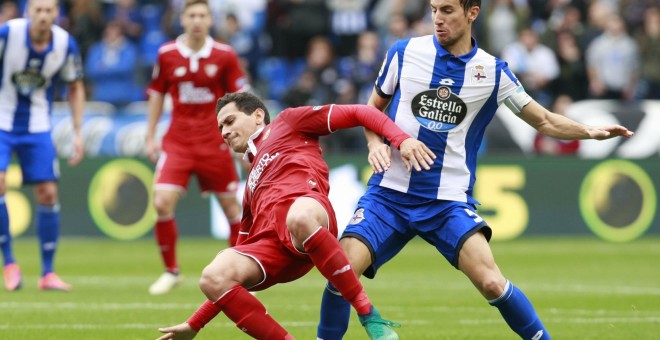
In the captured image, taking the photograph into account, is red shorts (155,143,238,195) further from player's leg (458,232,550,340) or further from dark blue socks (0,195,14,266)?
player's leg (458,232,550,340)

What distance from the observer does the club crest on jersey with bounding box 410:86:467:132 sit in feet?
24.0

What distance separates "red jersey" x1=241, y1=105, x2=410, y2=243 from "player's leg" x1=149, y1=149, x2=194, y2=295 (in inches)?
169

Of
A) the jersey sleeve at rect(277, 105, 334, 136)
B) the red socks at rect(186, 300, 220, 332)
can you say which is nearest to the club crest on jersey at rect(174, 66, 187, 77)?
the jersey sleeve at rect(277, 105, 334, 136)

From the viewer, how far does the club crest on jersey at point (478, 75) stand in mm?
7340

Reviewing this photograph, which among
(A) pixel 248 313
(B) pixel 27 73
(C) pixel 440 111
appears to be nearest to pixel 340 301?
(A) pixel 248 313

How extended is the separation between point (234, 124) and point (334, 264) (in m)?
1.15

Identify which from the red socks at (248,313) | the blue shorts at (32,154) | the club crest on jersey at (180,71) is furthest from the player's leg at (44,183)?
the red socks at (248,313)

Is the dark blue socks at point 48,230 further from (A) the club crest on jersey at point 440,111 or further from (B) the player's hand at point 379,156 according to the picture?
(B) the player's hand at point 379,156

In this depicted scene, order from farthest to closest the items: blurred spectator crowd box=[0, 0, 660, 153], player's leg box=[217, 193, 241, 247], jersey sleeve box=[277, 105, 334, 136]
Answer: blurred spectator crowd box=[0, 0, 660, 153]
player's leg box=[217, 193, 241, 247]
jersey sleeve box=[277, 105, 334, 136]

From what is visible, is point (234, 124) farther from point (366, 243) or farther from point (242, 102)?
point (366, 243)

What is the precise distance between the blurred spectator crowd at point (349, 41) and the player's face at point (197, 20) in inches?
287

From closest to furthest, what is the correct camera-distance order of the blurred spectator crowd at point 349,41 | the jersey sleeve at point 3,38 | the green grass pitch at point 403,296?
1. the green grass pitch at point 403,296
2. the jersey sleeve at point 3,38
3. the blurred spectator crowd at point 349,41

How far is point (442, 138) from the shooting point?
734 centimetres

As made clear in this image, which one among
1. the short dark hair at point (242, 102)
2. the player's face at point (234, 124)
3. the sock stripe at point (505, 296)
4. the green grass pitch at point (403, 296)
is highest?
the short dark hair at point (242, 102)
